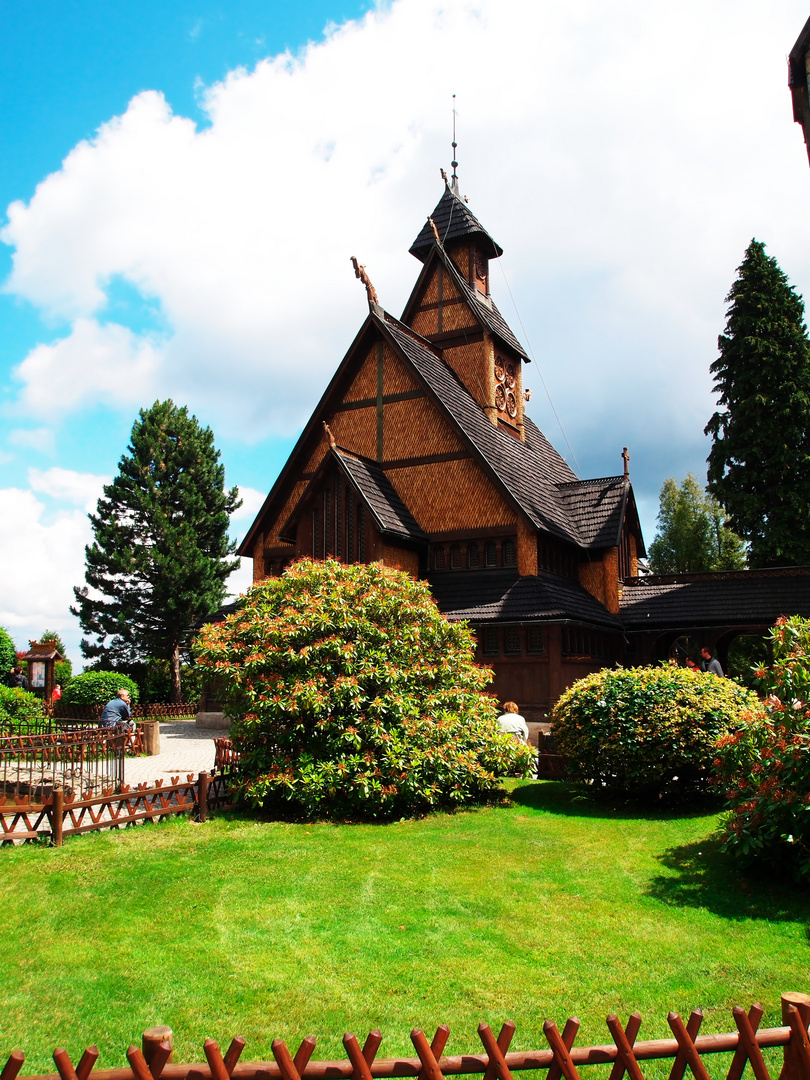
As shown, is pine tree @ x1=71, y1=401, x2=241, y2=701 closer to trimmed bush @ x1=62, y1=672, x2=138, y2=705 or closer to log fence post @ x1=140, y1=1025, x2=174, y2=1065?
trimmed bush @ x1=62, y1=672, x2=138, y2=705

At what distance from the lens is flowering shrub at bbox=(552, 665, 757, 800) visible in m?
11.6

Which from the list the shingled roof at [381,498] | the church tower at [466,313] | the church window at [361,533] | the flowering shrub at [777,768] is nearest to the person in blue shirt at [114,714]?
the church window at [361,533]

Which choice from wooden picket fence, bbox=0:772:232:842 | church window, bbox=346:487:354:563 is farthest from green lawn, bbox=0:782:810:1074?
church window, bbox=346:487:354:563

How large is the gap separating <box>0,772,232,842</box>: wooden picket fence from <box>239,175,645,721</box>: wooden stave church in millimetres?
10415

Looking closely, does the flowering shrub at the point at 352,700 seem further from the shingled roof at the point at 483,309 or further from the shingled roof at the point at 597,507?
the shingled roof at the point at 483,309

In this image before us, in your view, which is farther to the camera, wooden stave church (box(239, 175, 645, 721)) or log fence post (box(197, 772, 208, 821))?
wooden stave church (box(239, 175, 645, 721))

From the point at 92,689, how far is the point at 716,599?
1990 cm

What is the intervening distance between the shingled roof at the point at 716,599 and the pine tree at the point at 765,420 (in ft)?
21.3

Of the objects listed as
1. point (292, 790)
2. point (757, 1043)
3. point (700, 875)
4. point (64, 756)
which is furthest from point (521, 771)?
point (757, 1043)

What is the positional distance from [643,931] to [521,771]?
696 centimetres

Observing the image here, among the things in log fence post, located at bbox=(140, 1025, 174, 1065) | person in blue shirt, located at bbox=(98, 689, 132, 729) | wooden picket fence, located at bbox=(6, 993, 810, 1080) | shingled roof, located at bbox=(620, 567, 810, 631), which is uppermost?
shingled roof, located at bbox=(620, 567, 810, 631)

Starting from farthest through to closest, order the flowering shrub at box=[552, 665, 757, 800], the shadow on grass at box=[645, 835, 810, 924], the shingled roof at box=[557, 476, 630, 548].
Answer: the shingled roof at box=[557, 476, 630, 548]
the flowering shrub at box=[552, 665, 757, 800]
the shadow on grass at box=[645, 835, 810, 924]

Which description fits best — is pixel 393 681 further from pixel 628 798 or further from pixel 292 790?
pixel 628 798

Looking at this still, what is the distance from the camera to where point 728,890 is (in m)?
8.06
